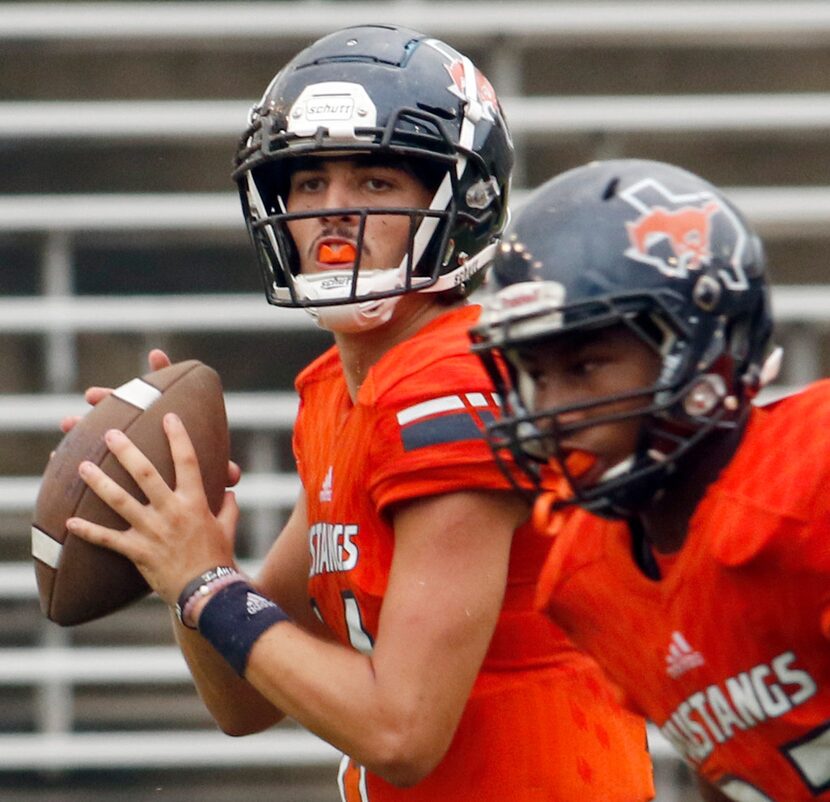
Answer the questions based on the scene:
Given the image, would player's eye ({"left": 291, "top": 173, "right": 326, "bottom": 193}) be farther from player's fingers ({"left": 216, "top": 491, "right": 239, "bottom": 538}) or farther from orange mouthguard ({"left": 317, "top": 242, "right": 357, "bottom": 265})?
player's fingers ({"left": 216, "top": 491, "right": 239, "bottom": 538})

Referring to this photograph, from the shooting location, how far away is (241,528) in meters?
6.03

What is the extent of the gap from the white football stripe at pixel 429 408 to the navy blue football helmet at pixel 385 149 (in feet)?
0.76

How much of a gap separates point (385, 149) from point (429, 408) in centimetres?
45

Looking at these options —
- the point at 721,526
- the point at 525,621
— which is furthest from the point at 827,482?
the point at 525,621

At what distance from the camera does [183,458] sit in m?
2.84

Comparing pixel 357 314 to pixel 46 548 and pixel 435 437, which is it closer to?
pixel 435 437

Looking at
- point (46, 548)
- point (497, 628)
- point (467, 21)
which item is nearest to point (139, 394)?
point (46, 548)

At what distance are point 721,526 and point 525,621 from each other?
0.62 metres

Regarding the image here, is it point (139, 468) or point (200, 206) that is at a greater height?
point (139, 468)

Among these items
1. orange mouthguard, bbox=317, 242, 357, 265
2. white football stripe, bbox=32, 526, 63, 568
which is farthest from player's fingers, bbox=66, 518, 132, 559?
orange mouthguard, bbox=317, 242, 357, 265

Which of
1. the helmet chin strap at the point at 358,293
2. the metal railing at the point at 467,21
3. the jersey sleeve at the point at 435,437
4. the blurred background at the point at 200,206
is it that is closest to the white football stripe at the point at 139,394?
the helmet chin strap at the point at 358,293

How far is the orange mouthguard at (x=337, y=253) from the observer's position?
109 inches

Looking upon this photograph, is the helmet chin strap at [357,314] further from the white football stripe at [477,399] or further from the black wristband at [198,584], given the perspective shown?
the black wristband at [198,584]

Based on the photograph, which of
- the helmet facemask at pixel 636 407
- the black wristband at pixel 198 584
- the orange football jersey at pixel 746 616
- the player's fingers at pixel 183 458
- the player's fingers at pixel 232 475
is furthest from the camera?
the player's fingers at pixel 232 475
